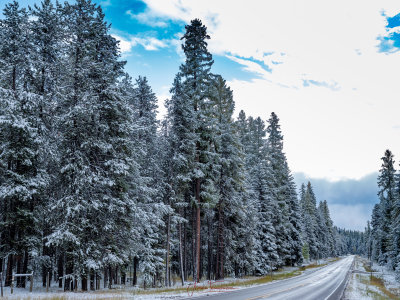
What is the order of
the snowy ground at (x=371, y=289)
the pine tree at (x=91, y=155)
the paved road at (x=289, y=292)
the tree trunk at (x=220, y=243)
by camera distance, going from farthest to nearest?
the tree trunk at (x=220, y=243), the snowy ground at (x=371, y=289), the pine tree at (x=91, y=155), the paved road at (x=289, y=292)

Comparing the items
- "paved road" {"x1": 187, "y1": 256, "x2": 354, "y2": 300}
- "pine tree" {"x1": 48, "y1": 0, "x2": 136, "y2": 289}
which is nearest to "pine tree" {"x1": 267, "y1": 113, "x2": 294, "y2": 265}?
"paved road" {"x1": 187, "y1": 256, "x2": 354, "y2": 300}

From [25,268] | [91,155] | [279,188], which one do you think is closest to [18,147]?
[91,155]

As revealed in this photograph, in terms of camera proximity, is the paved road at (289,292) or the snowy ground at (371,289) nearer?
the paved road at (289,292)

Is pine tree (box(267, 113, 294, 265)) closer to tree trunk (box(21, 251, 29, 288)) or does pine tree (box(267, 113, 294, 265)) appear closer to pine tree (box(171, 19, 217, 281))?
pine tree (box(171, 19, 217, 281))

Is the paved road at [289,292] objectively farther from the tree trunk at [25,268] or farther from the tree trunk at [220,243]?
the tree trunk at [25,268]

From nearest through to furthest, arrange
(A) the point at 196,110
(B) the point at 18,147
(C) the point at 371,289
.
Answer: (B) the point at 18,147 → (C) the point at 371,289 → (A) the point at 196,110

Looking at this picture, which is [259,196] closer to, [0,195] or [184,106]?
[184,106]

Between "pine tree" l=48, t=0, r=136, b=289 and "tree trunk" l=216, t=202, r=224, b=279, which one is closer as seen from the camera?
"pine tree" l=48, t=0, r=136, b=289

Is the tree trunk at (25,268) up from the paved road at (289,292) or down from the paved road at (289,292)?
up

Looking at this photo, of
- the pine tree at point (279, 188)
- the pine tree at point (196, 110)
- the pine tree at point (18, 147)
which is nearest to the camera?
the pine tree at point (18, 147)

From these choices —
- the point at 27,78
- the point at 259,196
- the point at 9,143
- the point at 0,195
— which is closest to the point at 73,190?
the point at 0,195

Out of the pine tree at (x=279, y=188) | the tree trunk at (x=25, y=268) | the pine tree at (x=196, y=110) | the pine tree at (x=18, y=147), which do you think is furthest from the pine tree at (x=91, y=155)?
the pine tree at (x=279, y=188)

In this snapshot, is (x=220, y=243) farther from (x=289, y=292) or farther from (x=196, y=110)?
(x=196, y=110)

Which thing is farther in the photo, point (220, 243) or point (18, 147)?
point (220, 243)
